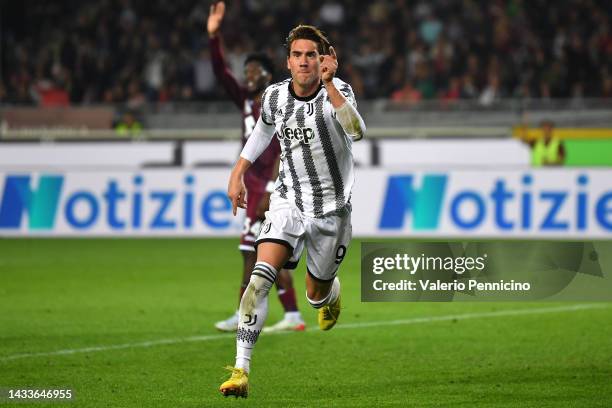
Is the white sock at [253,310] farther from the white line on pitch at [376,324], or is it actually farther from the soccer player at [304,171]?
the white line on pitch at [376,324]

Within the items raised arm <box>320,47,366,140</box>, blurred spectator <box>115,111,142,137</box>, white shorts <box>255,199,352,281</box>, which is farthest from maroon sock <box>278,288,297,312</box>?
blurred spectator <box>115,111,142,137</box>

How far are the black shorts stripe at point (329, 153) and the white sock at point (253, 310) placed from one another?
700mm

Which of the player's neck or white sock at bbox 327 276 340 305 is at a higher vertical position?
the player's neck

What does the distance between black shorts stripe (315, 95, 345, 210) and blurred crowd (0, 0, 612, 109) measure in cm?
1541

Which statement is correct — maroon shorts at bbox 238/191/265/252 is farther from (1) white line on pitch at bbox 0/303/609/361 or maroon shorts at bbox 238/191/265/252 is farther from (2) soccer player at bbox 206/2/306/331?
(1) white line on pitch at bbox 0/303/609/361

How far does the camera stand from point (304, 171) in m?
7.52

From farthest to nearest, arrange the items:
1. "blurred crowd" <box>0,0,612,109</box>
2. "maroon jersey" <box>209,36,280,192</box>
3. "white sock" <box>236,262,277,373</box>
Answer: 1. "blurred crowd" <box>0,0,612,109</box>
2. "maroon jersey" <box>209,36,280,192</box>
3. "white sock" <box>236,262,277,373</box>

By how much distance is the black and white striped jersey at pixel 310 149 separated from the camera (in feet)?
24.2

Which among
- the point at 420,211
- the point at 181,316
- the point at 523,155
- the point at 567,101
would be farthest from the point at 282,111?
the point at 567,101

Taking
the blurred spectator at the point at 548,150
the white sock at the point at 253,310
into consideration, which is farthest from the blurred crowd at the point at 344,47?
the white sock at the point at 253,310

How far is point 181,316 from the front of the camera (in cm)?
1131

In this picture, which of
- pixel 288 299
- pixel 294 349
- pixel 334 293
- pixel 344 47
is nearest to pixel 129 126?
pixel 344 47

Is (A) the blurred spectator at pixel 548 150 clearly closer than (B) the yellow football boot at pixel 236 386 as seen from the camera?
No

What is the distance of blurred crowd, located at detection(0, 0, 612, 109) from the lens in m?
24.0
